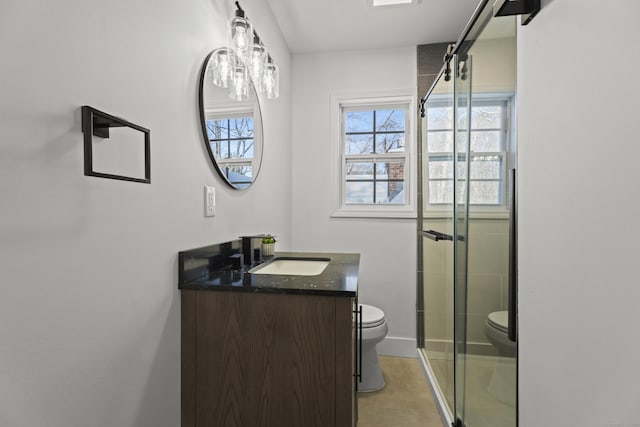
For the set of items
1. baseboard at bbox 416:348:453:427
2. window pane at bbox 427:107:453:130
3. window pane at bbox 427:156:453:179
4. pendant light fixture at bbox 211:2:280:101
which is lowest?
baseboard at bbox 416:348:453:427

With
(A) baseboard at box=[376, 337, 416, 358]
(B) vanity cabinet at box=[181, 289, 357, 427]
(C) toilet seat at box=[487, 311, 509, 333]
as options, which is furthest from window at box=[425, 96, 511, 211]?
(A) baseboard at box=[376, 337, 416, 358]

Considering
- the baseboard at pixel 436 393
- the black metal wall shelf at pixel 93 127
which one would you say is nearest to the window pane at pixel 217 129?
the black metal wall shelf at pixel 93 127

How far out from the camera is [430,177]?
2.33 meters

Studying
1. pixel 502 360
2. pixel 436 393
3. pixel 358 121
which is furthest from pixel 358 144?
pixel 502 360

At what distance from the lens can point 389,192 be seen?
2.88m

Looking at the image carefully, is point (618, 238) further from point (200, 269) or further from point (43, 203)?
point (200, 269)

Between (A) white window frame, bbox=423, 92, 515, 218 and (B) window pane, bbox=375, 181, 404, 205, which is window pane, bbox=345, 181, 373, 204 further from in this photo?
(A) white window frame, bbox=423, 92, 515, 218

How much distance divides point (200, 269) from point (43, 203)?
2.26 ft

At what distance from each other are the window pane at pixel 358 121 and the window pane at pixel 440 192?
0.90m

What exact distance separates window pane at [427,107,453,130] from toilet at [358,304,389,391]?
128 centimetres

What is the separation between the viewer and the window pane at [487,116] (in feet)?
3.80

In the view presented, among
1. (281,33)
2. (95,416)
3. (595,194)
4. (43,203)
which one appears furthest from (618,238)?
(281,33)

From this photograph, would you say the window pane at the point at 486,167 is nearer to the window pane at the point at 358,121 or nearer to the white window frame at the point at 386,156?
the white window frame at the point at 386,156

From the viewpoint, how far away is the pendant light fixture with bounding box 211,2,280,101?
147 centimetres
